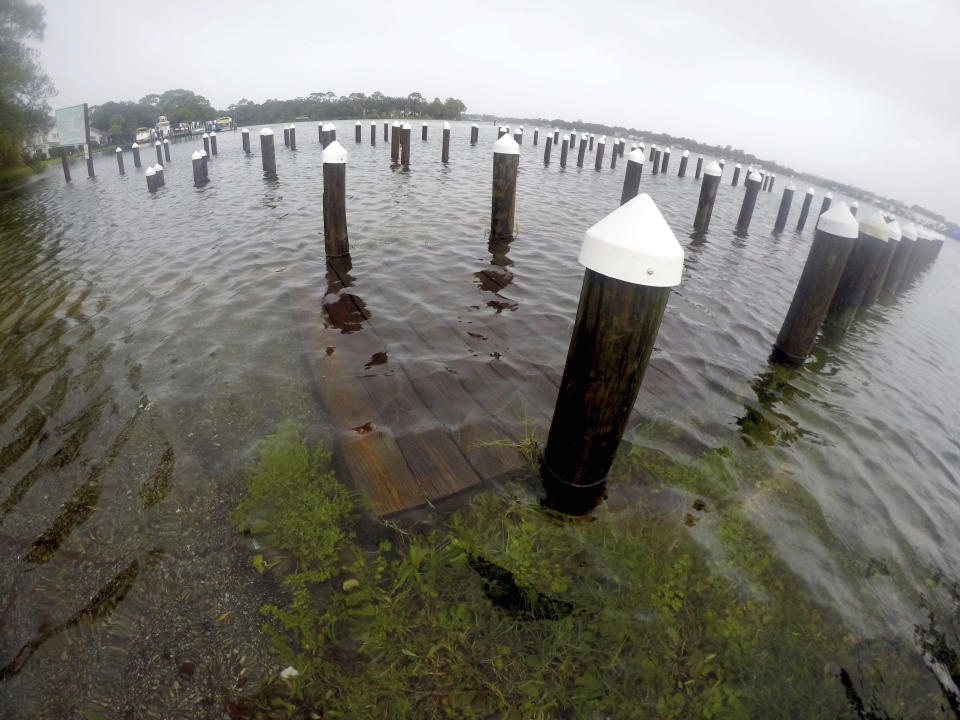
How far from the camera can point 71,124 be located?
2581cm

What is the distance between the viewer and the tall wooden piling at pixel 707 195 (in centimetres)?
1081

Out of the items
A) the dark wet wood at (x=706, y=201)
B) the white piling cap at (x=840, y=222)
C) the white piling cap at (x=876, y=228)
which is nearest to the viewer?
the white piling cap at (x=840, y=222)

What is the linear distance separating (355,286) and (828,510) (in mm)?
5666

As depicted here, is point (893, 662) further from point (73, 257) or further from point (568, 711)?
point (73, 257)

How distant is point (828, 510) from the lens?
340 centimetres

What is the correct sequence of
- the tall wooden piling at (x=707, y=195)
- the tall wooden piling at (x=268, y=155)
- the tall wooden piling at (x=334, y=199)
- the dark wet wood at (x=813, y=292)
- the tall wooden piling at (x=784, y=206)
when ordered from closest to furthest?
Answer: 1. the dark wet wood at (x=813, y=292)
2. the tall wooden piling at (x=334, y=199)
3. the tall wooden piling at (x=707, y=195)
4. the tall wooden piling at (x=784, y=206)
5. the tall wooden piling at (x=268, y=155)

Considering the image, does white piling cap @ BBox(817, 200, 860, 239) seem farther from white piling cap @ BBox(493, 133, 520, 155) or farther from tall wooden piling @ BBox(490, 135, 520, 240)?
white piling cap @ BBox(493, 133, 520, 155)

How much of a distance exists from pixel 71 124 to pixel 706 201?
3352 centimetres

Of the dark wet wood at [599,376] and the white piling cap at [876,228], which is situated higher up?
the white piling cap at [876,228]

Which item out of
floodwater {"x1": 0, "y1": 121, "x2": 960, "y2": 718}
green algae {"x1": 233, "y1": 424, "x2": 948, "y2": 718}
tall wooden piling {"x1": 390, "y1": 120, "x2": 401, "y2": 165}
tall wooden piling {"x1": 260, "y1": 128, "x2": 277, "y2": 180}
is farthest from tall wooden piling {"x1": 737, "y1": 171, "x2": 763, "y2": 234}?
tall wooden piling {"x1": 260, "y1": 128, "x2": 277, "y2": 180}

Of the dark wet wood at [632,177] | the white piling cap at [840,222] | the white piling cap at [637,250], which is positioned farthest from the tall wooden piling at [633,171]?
the white piling cap at [637,250]

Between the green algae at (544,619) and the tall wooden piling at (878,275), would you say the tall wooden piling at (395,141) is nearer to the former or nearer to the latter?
the tall wooden piling at (878,275)

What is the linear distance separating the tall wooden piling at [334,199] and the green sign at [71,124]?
28.9 m

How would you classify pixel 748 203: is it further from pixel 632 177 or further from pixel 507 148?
pixel 507 148
